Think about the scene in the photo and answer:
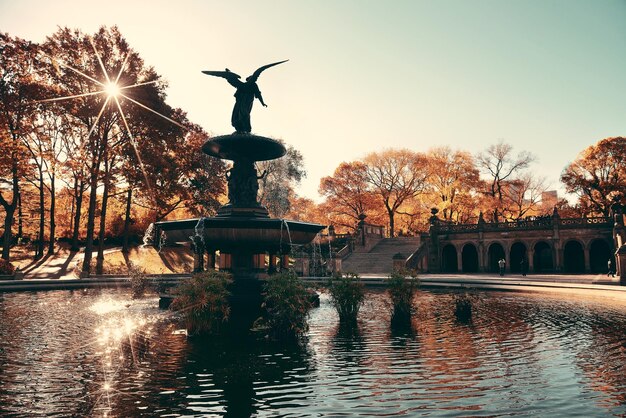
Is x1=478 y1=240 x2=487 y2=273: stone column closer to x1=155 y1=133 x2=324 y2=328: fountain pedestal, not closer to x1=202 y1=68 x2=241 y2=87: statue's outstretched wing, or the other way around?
x1=155 y1=133 x2=324 y2=328: fountain pedestal

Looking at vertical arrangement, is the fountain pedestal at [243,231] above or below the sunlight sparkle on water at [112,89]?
below

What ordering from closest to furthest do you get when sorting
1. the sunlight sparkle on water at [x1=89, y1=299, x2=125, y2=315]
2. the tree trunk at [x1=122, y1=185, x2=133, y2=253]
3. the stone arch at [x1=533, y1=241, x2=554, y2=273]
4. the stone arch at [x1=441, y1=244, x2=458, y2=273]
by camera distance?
1. the sunlight sparkle on water at [x1=89, y1=299, x2=125, y2=315]
2. the tree trunk at [x1=122, y1=185, x2=133, y2=253]
3. the stone arch at [x1=533, y1=241, x2=554, y2=273]
4. the stone arch at [x1=441, y1=244, x2=458, y2=273]

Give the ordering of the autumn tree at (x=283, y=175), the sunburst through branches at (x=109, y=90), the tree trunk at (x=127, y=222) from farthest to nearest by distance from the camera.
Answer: the autumn tree at (x=283, y=175) → the tree trunk at (x=127, y=222) → the sunburst through branches at (x=109, y=90)

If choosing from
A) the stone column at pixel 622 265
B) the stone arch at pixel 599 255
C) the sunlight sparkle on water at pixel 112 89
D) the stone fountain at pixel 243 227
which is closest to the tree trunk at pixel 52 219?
the sunlight sparkle on water at pixel 112 89

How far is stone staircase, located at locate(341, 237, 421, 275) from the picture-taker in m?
36.2

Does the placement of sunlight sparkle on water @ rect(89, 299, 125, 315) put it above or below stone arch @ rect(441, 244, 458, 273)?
below

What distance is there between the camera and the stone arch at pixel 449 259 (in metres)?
40.7

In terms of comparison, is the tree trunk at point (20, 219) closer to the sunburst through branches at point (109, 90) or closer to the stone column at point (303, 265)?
the sunburst through branches at point (109, 90)

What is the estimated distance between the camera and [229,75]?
16.5 meters

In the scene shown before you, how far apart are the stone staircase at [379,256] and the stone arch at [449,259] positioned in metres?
2.60

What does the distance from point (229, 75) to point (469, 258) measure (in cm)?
3373

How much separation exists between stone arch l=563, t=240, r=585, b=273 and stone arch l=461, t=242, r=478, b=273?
25.2 ft

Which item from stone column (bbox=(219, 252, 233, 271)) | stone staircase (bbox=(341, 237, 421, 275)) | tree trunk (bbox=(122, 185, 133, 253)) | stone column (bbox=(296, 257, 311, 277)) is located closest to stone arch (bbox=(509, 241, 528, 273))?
stone staircase (bbox=(341, 237, 421, 275))

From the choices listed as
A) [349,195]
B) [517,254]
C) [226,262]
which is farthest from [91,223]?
[517,254]
